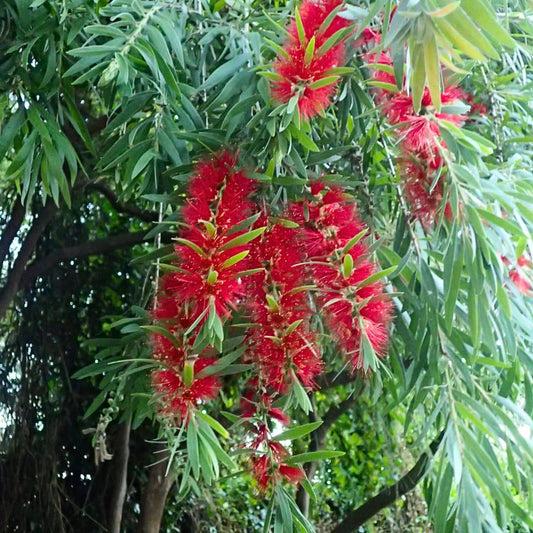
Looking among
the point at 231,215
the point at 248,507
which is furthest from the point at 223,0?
the point at 248,507

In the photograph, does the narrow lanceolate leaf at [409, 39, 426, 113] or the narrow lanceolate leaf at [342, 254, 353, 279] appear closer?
the narrow lanceolate leaf at [409, 39, 426, 113]

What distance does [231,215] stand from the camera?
2.31 ft

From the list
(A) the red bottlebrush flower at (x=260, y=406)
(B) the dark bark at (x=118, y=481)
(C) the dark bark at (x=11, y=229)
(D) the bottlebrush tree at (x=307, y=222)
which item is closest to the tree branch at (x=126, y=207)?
(C) the dark bark at (x=11, y=229)

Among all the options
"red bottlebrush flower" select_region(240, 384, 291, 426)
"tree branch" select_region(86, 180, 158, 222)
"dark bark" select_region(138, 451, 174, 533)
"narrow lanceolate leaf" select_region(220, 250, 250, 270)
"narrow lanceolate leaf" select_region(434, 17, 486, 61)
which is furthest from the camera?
"tree branch" select_region(86, 180, 158, 222)

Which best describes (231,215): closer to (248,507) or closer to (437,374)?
(437,374)

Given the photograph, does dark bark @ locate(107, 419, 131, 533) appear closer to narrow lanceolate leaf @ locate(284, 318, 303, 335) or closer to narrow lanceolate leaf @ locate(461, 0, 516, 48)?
narrow lanceolate leaf @ locate(284, 318, 303, 335)

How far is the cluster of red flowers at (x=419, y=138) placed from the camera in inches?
26.3

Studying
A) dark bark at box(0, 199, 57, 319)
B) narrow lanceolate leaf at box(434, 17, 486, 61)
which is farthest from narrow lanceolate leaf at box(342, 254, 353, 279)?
dark bark at box(0, 199, 57, 319)

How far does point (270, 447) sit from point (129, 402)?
0.42 meters

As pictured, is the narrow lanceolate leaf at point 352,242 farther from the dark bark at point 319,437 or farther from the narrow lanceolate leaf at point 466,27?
the dark bark at point 319,437

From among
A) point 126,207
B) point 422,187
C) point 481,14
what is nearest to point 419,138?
point 422,187

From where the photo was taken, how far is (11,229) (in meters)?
1.93

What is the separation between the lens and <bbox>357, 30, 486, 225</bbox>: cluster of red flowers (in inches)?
26.3

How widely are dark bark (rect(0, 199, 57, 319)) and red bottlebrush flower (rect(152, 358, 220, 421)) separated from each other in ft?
4.04
